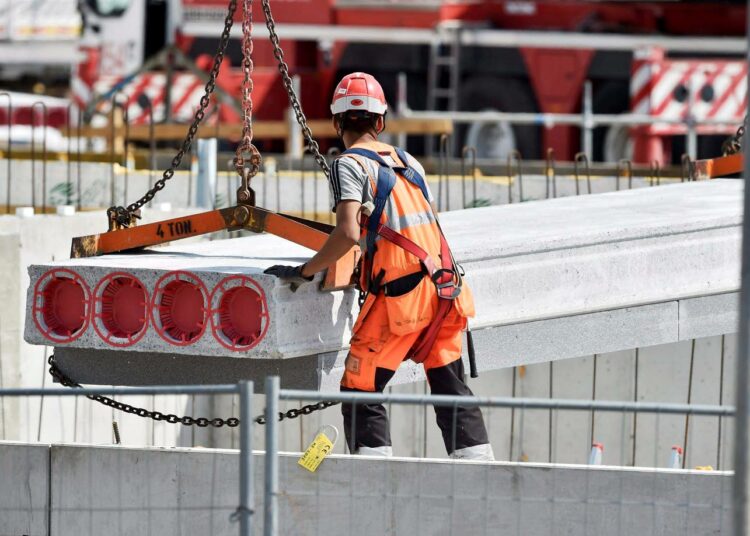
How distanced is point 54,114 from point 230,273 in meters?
14.5

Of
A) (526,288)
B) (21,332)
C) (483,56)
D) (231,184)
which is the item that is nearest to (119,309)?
(526,288)

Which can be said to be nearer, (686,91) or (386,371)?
(386,371)

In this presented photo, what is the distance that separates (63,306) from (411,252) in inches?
56.0

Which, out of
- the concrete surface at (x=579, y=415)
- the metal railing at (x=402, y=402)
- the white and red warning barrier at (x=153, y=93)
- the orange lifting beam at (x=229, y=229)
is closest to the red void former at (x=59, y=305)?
the orange lifting beam at (x=229, y=229)

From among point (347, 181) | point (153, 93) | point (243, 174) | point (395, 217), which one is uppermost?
point (153, 93)

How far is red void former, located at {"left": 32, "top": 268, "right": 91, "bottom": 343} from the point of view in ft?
20.0

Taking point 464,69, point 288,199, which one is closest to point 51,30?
point 464,69

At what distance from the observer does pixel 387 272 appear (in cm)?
577

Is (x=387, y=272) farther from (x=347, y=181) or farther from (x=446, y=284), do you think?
(x=347, y=181)

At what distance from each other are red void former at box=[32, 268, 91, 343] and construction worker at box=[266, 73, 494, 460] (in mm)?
826

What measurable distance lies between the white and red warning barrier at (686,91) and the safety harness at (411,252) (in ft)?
32.3

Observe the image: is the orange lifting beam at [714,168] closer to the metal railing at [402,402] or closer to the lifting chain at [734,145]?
the lifting chain at [734,145]

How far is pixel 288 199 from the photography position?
1145 centimetres

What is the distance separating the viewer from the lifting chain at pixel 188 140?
21.2 feet
